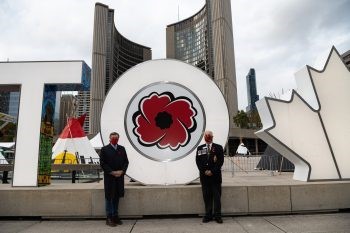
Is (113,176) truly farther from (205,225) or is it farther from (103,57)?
(103,57)

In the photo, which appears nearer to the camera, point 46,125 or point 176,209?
point 176,209

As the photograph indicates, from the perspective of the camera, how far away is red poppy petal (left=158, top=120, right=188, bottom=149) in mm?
7797

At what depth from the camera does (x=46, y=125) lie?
7816mm

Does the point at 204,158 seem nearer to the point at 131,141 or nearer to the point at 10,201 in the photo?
the point at 131,141

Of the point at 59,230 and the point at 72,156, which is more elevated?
the point at 72,156

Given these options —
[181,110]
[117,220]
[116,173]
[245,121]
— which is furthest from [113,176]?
[245,121]

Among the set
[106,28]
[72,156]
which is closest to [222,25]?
[106,28]

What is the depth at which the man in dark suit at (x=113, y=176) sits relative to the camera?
19.7 feet

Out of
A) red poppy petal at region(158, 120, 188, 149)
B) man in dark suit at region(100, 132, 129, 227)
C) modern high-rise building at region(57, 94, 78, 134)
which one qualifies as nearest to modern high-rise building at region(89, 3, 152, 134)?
modern high-rise building at region(57, 94, 78, 134)

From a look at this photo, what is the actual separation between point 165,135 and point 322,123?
431 centimetres

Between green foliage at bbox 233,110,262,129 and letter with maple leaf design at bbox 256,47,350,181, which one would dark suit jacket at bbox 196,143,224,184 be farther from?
green foliage at bbox 233,110,262,129

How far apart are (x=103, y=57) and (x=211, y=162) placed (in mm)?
113686

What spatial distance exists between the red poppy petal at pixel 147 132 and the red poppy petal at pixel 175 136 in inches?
5.6

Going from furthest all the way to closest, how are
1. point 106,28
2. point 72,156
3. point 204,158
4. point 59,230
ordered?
point 106,28
point 72,156
point 204,158
point 59,230
